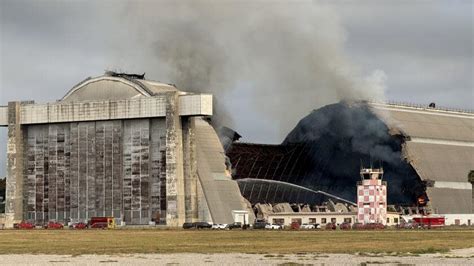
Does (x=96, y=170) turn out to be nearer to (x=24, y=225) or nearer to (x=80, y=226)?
(x=24, y=225)

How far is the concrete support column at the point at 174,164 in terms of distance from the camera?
549 ft

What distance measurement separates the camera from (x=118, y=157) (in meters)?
175

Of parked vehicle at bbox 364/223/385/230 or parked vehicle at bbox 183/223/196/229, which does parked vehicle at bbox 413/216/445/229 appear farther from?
parked vehicle at bbox 183/223/196/229

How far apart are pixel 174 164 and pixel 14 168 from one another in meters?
33.6

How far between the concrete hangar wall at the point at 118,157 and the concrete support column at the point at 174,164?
0.53ft

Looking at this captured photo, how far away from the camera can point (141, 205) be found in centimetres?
17250

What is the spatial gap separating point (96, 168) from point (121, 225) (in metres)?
12.1

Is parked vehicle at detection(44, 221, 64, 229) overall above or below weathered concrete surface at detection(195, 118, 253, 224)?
below

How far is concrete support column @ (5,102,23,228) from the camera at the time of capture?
184 meters

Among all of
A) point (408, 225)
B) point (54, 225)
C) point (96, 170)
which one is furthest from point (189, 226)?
point (408, 225)

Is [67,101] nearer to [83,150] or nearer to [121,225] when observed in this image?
[83,150]

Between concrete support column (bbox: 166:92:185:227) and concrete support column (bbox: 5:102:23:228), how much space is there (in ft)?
103

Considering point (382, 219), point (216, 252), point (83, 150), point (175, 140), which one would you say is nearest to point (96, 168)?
point (83, 150)

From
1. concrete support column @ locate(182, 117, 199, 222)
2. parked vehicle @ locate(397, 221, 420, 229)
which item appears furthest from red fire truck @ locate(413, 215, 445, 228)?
concrete support column @ locate(182, 117, 199, 222)
